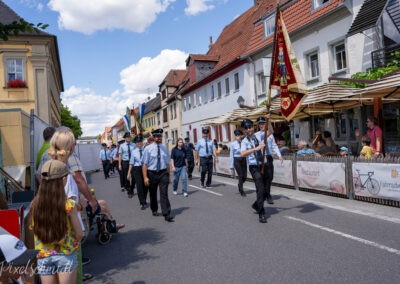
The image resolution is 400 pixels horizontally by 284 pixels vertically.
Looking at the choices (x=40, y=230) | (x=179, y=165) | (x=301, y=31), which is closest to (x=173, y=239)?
(x=40, y=230)

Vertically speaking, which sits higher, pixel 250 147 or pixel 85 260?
pixel 250 147

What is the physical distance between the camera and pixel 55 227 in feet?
9.15

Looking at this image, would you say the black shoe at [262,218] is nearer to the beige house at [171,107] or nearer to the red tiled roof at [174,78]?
the beige house at [171,107]

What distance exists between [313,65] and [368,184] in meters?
11.3

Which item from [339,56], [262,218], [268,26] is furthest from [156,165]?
[268,26]

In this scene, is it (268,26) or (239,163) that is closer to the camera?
(239,163)

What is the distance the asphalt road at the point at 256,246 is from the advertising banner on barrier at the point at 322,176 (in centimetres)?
59

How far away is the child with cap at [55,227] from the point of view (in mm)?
2764

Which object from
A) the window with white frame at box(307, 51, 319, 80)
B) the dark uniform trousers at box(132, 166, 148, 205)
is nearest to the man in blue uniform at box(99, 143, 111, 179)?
the dark uniform trousers at box(132, 166, 148, 205)

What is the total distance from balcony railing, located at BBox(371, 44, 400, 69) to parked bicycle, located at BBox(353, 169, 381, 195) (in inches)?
261

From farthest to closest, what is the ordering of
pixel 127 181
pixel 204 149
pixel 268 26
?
pixel 268 26, pixel 204 149, pixel 127 181

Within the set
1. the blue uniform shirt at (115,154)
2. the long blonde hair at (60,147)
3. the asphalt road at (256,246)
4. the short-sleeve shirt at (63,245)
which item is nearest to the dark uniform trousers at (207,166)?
the asphalt road at (256,246)

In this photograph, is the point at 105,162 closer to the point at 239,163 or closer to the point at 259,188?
the point at 239,163

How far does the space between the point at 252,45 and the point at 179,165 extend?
1450 cm
